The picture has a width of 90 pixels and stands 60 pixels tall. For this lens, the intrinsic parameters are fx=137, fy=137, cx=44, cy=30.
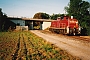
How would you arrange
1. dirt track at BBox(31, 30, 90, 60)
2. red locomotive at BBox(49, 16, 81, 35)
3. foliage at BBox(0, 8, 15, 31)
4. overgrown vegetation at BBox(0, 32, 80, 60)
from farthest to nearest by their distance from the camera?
foliage at BBox(0, 8, 15, 31) → red locomotive at BBox(49, 16, 81, 35) → dirt track at BBox(31, 30, 90, 60) → overgrown vegetation at BBox(0, 32, 80, 60)

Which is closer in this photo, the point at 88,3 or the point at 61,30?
the point at 61,30

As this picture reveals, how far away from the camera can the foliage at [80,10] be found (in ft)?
161

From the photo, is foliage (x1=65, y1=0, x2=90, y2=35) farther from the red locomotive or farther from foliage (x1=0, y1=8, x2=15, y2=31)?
the red locomotive

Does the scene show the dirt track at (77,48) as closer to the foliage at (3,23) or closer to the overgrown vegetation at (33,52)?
the overgrown vegetation at (33,52)

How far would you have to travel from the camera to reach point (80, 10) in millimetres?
50906

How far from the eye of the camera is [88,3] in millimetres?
52906

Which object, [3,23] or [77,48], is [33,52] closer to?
[77,48]

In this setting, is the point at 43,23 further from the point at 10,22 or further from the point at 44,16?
the point at 44,16

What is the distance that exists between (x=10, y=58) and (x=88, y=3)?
166 feet

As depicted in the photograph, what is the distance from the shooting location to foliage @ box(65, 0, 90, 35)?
161ft

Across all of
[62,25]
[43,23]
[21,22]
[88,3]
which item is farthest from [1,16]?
[88,3]

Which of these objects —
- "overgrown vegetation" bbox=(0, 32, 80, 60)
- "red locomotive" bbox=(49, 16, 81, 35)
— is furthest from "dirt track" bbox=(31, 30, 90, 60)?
"red locomotive" bbox=(49, 16, 81, 35)

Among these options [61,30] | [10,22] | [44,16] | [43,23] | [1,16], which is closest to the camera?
[61,30]

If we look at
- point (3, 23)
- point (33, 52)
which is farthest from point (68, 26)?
point (3, 23)
